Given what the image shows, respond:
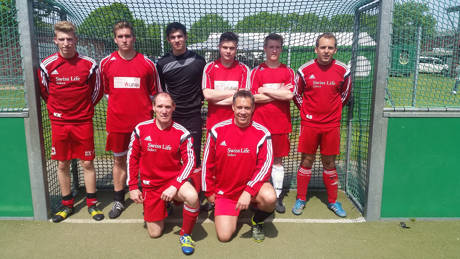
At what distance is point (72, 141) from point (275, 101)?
7.63ft

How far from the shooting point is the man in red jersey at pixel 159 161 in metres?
3.15

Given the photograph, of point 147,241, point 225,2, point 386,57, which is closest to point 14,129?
point 147,241

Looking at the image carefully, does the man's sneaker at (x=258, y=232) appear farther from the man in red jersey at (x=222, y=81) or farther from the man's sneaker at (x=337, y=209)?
the man in red jersey at (x=222, y=81)

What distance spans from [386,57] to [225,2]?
79.0 inches

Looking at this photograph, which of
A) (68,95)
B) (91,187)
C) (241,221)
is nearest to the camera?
(68,95)

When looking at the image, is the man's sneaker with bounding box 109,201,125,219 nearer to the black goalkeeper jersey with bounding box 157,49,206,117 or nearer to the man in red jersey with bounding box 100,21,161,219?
the man in red jersey with bounding box 100,21,161,219

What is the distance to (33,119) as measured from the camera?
3.47 metres

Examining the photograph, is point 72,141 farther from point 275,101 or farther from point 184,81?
point 275,101

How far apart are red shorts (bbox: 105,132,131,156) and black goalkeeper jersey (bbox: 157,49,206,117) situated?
0.62 meters

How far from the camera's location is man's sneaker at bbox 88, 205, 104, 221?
3644 millimetres

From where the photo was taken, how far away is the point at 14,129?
11.5 feet

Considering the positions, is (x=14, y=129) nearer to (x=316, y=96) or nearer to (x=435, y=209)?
(x=316, y=96)

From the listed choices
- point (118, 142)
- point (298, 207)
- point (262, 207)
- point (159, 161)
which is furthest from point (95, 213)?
point (298, 207)

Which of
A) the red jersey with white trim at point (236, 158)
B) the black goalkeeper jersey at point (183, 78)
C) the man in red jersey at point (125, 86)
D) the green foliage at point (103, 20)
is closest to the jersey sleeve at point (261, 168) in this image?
the red jersey with white trim at point (236, 158)
